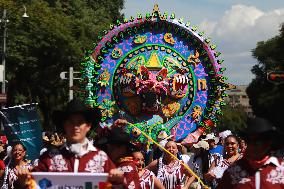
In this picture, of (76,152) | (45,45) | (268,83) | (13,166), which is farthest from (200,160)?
(268,83)

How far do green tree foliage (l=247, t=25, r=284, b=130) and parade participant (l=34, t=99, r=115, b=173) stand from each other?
59.1 meters

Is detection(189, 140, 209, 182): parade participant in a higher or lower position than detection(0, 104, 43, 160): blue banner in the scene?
lower

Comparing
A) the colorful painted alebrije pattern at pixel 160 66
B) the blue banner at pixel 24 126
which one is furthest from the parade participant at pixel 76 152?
the colorful painted alebrije pattern at pixel 160 66

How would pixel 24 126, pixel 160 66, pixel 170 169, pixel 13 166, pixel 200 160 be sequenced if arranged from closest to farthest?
1. pixel 13 166
2. pixel 170 169
3. pixel 24 126
4. pixel 200 160
5. pixel 160 66

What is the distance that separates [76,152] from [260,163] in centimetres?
158

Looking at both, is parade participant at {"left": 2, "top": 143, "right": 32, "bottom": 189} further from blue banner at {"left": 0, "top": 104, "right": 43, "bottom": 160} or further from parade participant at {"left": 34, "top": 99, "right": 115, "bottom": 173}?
parade participant at {"left": 34, "top": 99, "right": 115, "bottom": 173}

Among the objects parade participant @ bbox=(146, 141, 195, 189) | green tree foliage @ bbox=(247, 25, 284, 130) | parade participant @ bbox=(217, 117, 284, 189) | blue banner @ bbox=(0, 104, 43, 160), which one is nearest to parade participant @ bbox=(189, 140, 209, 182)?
blue banner @ bbox=(0, 104, 43, 160)

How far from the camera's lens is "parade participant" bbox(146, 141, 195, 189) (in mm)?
12133

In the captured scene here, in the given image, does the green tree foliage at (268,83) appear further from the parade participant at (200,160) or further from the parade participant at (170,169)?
the parade participant at (170,169)

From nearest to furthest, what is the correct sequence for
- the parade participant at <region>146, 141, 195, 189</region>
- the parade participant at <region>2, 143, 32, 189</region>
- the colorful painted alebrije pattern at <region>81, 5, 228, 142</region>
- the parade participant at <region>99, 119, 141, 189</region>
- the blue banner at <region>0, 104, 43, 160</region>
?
the parade participant at <region>99, 119, 141, 189</region>, the parade participant at <region>2, 143, 32, 189</region>, the parade participant at <region>146, 141, 195, 189</region>, the blue banner at <region>0, 104, 43, 160</region>, the colorful painted alebrije pattern at <region>81, 5, 228, 142</region>

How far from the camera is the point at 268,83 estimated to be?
7719cm

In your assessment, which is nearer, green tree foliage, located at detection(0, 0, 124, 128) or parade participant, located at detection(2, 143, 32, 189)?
parade participant, located at detection(2, 143, 32, 189)

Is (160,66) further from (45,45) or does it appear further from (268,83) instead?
(268,83)

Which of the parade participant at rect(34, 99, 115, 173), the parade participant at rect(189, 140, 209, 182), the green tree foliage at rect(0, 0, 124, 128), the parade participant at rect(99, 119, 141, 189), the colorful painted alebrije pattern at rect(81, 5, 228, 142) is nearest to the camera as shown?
the parade participant at rect(34, 99, 115, 173)
